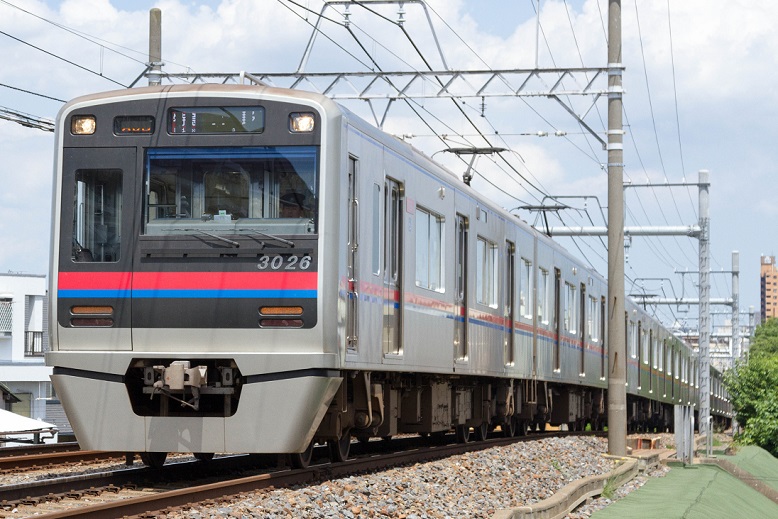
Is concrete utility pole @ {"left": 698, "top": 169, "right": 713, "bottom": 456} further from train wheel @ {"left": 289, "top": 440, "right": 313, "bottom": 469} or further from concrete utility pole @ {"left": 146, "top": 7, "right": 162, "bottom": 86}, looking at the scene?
train wheel @ {"left": 289, "top": 440, "right": 313, "bottom": 469}

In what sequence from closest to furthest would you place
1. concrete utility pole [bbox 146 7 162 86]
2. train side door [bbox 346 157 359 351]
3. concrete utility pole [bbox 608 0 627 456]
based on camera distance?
train side door [bbox 346 157 359 351] → concrete utility pole [bbox 608 0 627 456] → concrete utility pole [bbox 146 7 162 86]

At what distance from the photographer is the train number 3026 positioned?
10273 mm

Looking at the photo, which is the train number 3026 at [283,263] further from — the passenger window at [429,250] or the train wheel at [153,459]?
the passenger window at [429,250]

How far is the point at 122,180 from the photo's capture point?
10555mm

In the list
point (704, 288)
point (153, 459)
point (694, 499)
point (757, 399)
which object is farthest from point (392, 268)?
point (757, 399)

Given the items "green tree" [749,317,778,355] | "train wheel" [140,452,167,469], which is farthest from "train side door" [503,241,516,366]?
"green tree" [749,317,778,355]

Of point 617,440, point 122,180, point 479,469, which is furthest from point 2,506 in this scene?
point 617,440

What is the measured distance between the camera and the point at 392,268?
484 inches

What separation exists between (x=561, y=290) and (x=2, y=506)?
14.8m

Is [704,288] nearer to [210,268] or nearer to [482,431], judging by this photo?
[482,431]

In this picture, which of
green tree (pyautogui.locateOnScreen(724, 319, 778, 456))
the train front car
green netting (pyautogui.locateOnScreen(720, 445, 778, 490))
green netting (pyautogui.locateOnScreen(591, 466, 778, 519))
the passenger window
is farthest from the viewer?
green tree (pyautogui.locateOnScreen(724, 319, 778, 456))

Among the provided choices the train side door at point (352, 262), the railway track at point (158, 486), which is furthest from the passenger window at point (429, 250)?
the train side door at point (352, 262)

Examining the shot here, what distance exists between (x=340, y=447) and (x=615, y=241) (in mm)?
7896

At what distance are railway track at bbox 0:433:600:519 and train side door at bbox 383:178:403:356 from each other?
3.84 feet
